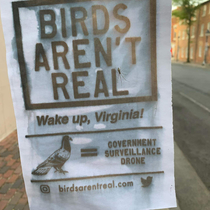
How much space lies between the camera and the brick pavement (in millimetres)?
2908

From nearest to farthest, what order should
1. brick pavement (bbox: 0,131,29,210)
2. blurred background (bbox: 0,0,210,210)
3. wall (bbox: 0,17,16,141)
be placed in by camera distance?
brick pavement (bbox: 0,131,29,210), blurred background (bbox: 0,0,210,210), wall (bbox: 0,17,16,141)

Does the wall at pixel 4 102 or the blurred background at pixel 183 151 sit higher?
the wall at pixel 4 102

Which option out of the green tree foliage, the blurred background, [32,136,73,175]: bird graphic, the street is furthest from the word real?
the green tree foliage

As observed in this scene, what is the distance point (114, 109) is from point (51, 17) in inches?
23.7

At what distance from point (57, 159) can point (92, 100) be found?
407mm

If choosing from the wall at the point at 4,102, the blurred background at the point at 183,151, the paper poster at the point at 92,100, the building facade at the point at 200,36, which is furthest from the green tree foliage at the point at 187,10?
the paper poster at the point at 92,100

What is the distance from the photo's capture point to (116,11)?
1.19 metres

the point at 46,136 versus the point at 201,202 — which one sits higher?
the point at 46,136

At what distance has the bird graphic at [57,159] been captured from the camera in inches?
51.4

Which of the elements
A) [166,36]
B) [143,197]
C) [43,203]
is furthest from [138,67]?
[43,203]

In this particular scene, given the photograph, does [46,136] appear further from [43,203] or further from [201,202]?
[201,202]

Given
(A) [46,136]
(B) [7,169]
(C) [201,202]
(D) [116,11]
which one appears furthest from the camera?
(B) [7,169]

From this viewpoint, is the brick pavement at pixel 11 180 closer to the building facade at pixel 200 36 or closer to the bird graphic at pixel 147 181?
the bird graphic at pixel 147 181

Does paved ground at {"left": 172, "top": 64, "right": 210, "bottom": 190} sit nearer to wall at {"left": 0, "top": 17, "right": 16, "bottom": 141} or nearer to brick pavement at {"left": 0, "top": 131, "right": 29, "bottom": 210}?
Answer: brick pavement at {"left": 0, "top": 131, "right": 29, "bottom": 210}
